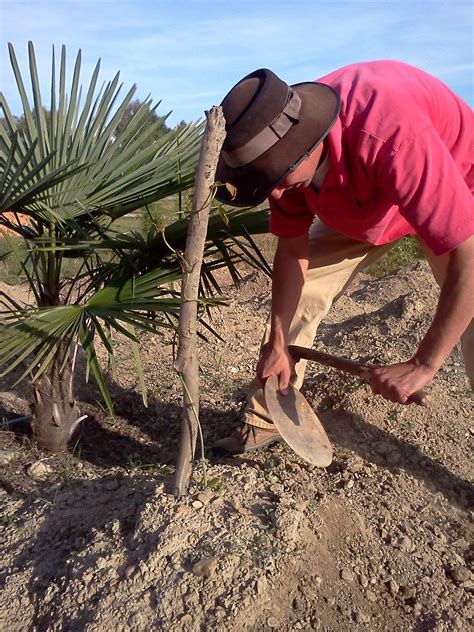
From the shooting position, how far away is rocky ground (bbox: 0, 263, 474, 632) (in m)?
2.06

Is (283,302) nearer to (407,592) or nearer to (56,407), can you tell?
(407,592)

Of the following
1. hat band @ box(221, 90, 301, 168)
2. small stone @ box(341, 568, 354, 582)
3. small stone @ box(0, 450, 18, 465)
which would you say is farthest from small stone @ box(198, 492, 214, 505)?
small stone @ box(0, 450, 18, 465)

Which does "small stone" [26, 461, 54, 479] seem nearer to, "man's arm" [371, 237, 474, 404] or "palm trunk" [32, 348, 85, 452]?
"palm trunk" [32, 348, 85, 452]

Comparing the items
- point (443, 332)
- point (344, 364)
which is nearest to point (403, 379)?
point (443, 332)

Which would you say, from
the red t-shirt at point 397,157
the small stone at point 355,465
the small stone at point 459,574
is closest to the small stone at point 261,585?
the small stone at point 459,574

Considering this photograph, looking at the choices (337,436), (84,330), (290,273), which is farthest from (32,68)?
(337,436)

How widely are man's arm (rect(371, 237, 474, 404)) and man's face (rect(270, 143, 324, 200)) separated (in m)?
0.51

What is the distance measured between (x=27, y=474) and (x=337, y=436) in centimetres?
151

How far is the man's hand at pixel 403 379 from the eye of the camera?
2.14 metres

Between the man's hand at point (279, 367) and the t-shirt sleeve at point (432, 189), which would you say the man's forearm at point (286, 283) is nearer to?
the man's hand at point (279, 367)

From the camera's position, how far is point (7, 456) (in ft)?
11.0

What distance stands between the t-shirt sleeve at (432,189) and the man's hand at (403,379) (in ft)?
1.42

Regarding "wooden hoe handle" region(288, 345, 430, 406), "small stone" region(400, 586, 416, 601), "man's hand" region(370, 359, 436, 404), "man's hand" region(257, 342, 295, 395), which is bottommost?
"small stone" region(400, 586, 416, 601)

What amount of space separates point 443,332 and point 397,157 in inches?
22.2
